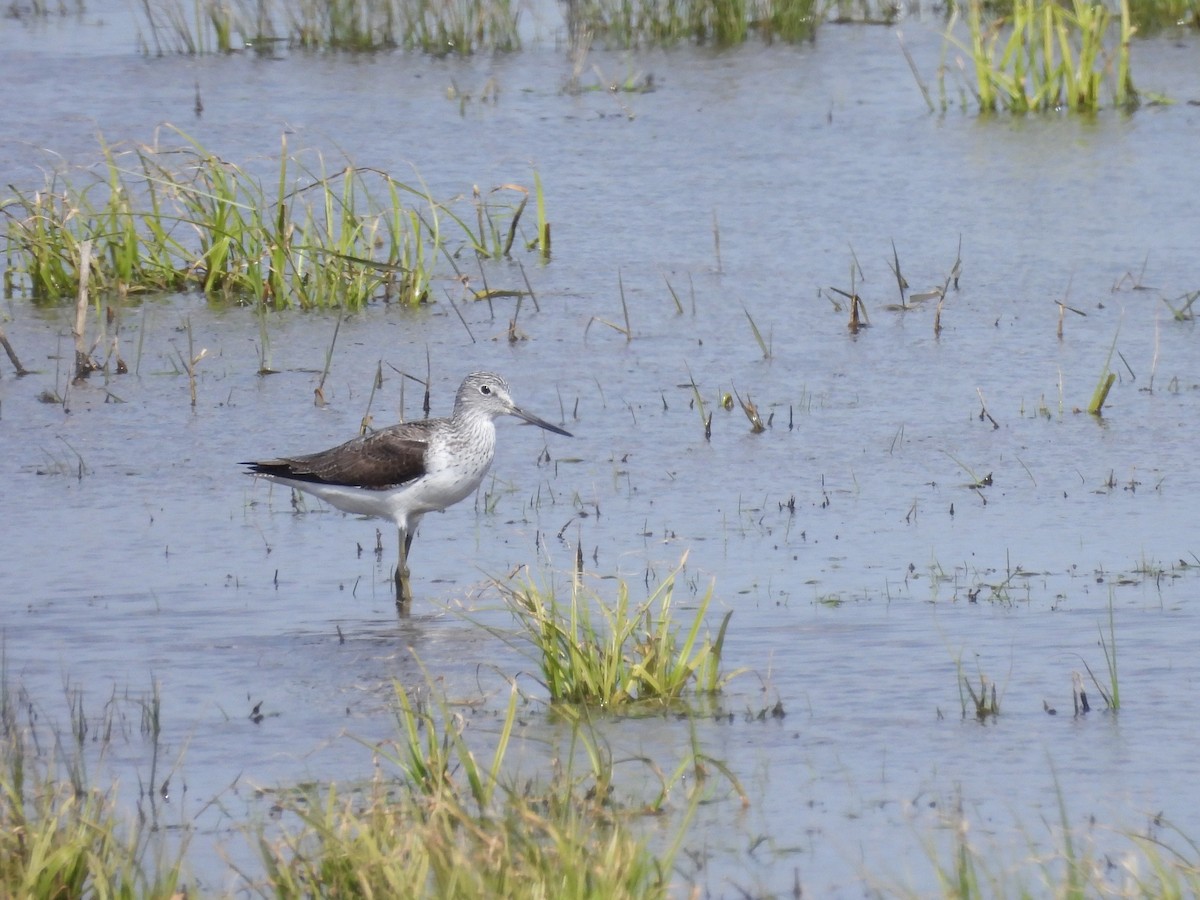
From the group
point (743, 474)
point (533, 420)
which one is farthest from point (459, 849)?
point (743, 474)

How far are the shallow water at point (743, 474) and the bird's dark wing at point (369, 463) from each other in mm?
316

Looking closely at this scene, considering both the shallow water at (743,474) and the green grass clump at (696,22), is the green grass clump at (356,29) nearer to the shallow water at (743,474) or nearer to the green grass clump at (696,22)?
the green grass clump at (696,22)

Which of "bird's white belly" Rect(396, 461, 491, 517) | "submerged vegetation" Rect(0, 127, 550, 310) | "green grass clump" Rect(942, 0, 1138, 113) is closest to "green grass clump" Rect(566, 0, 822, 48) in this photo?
"green grass clump" Rect(942, 0, 1138, 113)

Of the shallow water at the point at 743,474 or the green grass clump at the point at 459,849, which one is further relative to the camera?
the shallow water at the point at 743,474

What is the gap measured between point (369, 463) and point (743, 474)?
158 centimetres

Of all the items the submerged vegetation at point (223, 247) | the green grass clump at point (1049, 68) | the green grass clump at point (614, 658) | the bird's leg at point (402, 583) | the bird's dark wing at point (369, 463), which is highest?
the green grass clump at point (1049, 68)

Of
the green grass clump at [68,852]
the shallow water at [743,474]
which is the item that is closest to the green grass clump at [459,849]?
the green grass clump at [68,852]

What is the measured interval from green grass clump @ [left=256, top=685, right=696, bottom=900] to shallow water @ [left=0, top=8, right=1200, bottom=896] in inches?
14.9

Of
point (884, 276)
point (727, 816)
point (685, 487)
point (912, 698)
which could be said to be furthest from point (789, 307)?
point (727, 816)

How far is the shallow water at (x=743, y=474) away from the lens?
5066 mm

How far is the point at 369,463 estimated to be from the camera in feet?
22.8

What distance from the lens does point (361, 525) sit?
25.6 ft

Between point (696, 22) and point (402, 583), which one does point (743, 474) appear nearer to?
point (402, 583)

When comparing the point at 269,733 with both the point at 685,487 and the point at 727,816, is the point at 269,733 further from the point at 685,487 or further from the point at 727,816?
the point at 685,487
